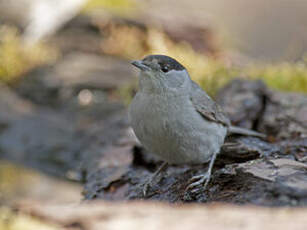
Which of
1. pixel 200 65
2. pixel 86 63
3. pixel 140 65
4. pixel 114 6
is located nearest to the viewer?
pixel 140 65

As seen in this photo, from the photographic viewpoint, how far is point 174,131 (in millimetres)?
4145

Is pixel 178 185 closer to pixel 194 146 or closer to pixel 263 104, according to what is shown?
pixel 194 146

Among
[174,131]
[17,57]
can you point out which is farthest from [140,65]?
[17,57]

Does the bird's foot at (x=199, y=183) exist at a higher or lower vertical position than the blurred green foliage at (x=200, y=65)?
lower

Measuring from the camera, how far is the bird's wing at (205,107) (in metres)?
4.45

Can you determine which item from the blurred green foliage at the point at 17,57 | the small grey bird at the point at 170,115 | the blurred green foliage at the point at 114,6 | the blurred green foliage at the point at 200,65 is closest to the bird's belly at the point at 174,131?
the small grey bird at the point at 170,115

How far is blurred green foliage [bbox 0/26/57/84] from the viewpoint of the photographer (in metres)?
10.2

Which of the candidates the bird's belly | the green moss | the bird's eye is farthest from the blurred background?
the bird's eye

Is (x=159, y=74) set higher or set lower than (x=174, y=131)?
higher

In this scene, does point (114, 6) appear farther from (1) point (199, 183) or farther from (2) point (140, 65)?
(1) point (199, 183)

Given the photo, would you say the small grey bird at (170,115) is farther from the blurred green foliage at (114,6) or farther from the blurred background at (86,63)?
the blurred green foliage at (114,6)

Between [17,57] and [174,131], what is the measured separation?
7.49m

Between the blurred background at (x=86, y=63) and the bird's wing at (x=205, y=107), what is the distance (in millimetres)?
2497

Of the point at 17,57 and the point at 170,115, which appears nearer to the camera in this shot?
the point at 170,115
